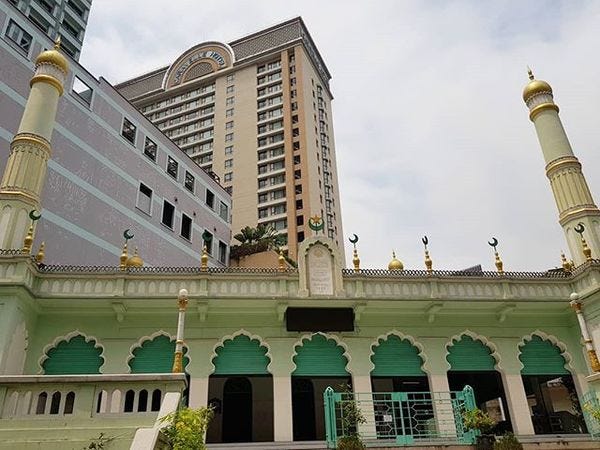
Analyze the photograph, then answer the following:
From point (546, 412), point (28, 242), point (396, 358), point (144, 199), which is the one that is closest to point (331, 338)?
point (396, 358)

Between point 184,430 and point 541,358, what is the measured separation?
12.1 metres

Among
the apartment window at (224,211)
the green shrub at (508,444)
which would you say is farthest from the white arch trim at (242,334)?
the apartment window at (224,211)

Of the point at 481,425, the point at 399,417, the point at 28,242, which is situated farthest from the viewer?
the point at 28,242

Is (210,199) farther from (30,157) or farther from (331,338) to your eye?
(331,338)

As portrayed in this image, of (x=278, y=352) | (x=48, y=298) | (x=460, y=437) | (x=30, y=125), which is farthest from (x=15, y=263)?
(x=460, y=437)

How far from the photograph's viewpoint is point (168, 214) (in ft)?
94.1

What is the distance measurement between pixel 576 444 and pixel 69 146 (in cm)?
2212

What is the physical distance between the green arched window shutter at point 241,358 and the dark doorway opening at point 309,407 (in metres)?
6.24

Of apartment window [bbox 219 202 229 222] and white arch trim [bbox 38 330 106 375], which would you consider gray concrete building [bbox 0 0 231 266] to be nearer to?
apartment window [bbox 219 202 229 222]

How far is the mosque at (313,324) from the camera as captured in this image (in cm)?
1356

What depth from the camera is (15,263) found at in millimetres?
12938

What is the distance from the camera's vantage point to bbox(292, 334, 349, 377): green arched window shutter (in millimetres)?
14641

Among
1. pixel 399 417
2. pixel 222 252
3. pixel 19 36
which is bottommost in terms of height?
pixel 399 417

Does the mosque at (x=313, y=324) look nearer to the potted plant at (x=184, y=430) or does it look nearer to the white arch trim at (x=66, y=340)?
the white arch trim at (x=66, y=340)
